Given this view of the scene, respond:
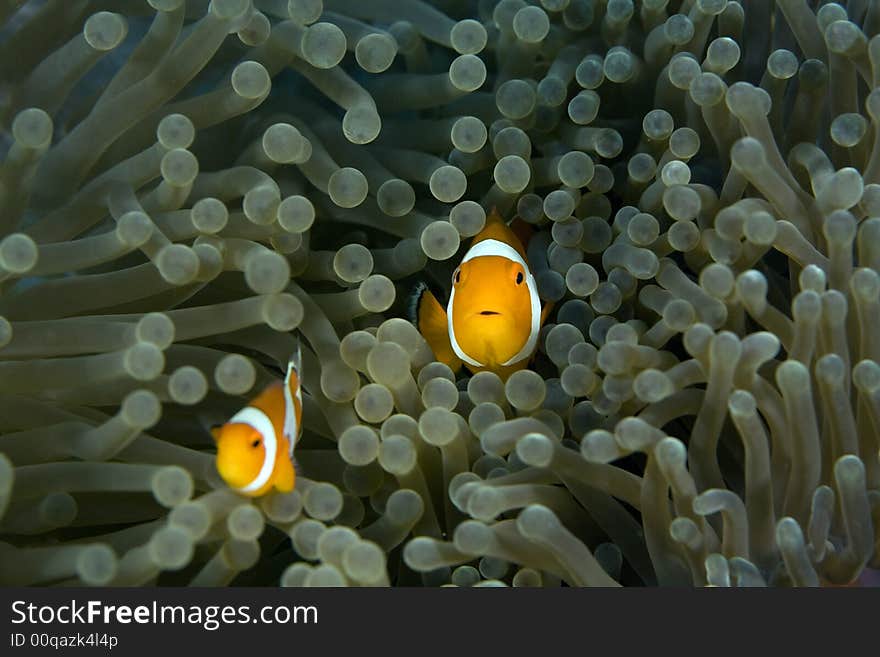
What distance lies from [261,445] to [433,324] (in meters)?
0.39

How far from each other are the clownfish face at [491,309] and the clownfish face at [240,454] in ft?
1.05

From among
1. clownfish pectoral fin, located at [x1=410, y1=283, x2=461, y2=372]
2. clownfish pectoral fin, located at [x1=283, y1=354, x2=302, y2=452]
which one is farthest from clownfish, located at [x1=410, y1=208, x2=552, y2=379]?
clownfish pectoral fin, located at [x1=283, y1=354, x2=302, y2=452]

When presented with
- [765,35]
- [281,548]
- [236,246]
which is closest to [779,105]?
[765,35]

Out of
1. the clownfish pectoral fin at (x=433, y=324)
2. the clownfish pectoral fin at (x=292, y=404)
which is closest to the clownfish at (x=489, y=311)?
the clownfish pectoral fin at (x=433, y=324)

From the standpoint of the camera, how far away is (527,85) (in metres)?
1.25

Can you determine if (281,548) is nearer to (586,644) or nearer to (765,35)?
(586,644)

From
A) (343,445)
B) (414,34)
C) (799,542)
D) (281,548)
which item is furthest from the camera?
(414,34)

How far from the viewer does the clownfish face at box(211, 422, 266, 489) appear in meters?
0.91

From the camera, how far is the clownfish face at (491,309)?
1115 mm

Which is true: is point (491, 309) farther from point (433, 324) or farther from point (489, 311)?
point (433, 324)

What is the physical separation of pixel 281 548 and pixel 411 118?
67cm

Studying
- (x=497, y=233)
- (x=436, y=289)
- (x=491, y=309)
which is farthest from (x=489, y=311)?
(x=436, y=289)

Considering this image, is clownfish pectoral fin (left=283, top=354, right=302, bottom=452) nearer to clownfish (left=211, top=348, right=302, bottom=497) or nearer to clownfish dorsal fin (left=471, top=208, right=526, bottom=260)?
clownfish (left=211, top=348, right=302, bottom=497)

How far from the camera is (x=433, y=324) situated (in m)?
1.25
